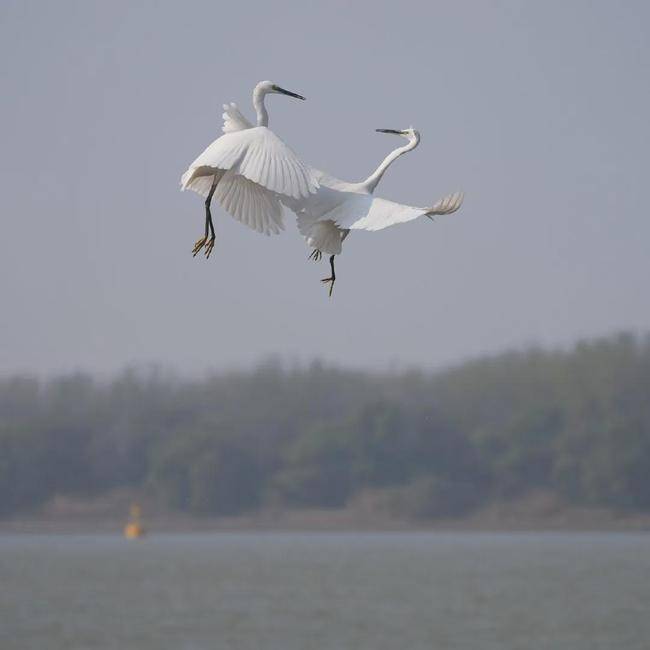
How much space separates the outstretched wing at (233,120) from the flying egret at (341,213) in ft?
2.12

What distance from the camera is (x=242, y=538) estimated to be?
107 meters

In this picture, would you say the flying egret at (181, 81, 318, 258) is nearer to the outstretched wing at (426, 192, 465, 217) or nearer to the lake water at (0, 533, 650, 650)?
the outstretched wing at (426, 192, 465, 217)

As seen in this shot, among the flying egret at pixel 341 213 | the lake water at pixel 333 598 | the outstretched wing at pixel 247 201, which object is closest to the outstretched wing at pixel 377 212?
the flying egret at pixel 341 213

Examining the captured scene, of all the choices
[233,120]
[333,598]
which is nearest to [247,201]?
[233,120]

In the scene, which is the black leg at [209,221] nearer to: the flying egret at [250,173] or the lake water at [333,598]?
the flying egret at [250,173]

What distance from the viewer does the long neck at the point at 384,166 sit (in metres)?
7.06

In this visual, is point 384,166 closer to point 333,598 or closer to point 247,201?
point 247,201

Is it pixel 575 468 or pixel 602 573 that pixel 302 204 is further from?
pixel 575 468

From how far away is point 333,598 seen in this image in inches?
2132

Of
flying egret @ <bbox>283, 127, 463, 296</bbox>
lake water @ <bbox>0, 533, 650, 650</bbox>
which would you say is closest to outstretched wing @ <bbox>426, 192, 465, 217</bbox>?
flying egret @ <bbox>283, 127, 463, 296</bbox>

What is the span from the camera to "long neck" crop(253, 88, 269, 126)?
7.43m

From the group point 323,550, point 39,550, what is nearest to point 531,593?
point 323,550

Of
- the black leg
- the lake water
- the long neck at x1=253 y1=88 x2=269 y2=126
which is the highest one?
the long neck at x1=253 y1=88 x2=269 y2=126

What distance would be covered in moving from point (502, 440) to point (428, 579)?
12.0 m
